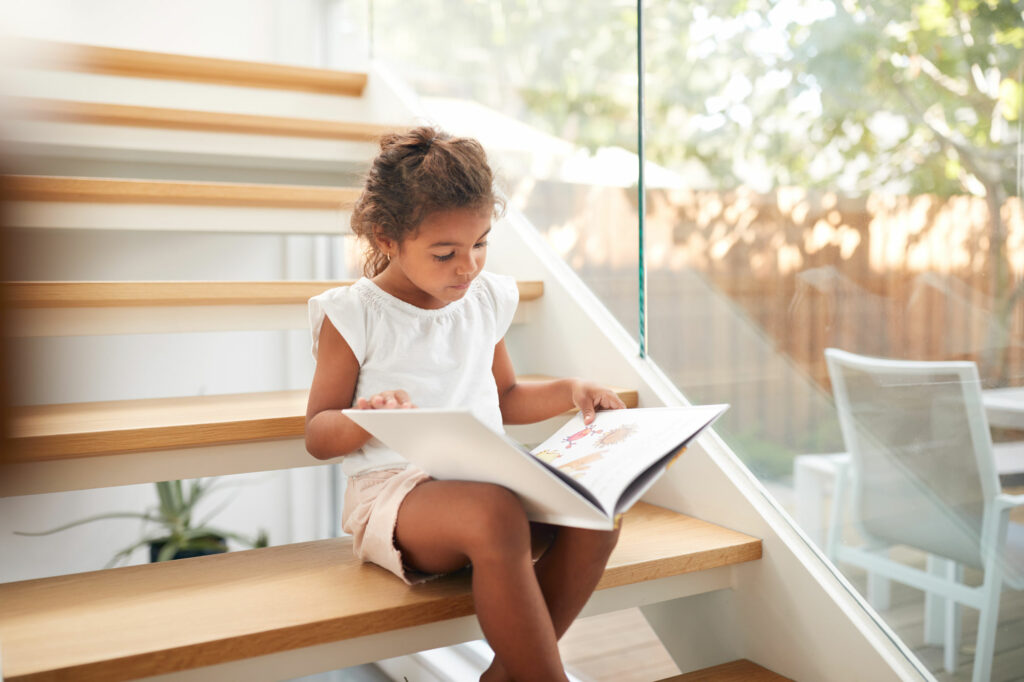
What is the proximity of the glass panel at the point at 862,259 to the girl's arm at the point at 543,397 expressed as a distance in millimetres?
257

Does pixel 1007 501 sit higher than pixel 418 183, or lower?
lower

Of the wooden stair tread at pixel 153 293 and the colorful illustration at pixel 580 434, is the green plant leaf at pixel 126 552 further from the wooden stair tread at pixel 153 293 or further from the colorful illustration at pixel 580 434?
the colorful illustration at pixel 580 434

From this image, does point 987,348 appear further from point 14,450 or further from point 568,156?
point 14,450

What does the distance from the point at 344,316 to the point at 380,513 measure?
0.26m

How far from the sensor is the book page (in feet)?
2.73

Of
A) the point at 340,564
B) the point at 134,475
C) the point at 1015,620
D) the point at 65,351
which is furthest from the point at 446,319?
the point at 65,351

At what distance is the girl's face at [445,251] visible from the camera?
104 cm

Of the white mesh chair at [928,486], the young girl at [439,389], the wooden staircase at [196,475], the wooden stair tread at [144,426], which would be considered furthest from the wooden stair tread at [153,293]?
the white mesh chair at [928,486]

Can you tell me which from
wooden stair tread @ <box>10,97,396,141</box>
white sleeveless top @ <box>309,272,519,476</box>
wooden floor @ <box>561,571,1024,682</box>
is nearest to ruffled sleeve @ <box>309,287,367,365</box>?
white sleeveless top @ <box>309,272,519,476</box>

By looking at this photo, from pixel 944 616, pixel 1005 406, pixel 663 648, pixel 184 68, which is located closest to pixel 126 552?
pixel 184 68

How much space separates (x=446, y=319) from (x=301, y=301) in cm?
39

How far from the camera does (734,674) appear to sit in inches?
44.2

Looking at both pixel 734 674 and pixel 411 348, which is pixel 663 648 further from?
pixel 411 348

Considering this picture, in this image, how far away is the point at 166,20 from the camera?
8.50ft
